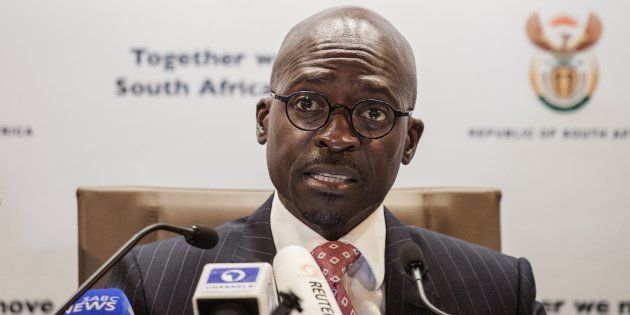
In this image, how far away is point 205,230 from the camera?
3.68 feet

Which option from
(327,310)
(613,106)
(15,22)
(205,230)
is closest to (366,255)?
(205,230)

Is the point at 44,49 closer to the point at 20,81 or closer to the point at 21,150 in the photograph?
the point at 20,81

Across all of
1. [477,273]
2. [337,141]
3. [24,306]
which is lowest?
[24,306]

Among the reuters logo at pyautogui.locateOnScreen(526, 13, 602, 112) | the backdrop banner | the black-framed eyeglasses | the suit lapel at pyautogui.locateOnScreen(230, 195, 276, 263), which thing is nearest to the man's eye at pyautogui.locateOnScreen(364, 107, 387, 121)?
the black-framed eyeglasses

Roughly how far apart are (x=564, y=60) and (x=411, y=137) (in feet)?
3.65

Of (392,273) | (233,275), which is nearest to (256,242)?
(392,273)

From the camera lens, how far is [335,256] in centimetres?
150

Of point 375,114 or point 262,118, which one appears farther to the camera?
point 262,118

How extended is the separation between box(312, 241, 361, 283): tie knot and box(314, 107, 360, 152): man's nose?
222 mm

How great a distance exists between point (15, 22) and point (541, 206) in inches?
75.8

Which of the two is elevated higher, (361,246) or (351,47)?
(351,47)

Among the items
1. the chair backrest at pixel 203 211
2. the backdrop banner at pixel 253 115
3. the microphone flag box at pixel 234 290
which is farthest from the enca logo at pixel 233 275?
the backdrop banner at pixel 253 115

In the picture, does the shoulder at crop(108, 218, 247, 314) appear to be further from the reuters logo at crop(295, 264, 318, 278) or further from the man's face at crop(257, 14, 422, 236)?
the reuters logo at crop(295, 264, 318, 278)

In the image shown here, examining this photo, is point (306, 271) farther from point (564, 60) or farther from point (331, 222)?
point (564, 60)
